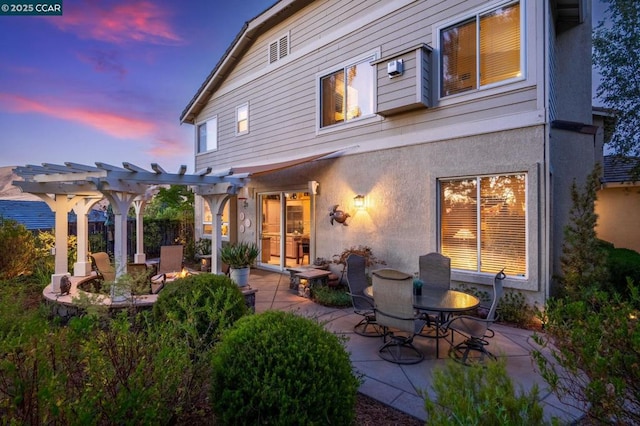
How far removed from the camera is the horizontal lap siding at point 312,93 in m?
7.82

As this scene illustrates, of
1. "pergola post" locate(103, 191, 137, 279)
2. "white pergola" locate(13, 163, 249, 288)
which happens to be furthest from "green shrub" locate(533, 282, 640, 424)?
"pergola post" locate(103, 191, 137, 279)

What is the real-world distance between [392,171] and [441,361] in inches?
196

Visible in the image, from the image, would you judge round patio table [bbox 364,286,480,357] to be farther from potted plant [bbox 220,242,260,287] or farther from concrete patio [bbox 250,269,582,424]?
potted plant [bbox 220,242,260,287]

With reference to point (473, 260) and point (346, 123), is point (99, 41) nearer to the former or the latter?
point (346, 123)

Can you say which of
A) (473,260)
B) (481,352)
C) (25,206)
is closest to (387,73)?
(473,260)

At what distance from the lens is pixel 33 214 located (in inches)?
707

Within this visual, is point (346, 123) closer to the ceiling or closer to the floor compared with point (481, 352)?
closer to the ceiling

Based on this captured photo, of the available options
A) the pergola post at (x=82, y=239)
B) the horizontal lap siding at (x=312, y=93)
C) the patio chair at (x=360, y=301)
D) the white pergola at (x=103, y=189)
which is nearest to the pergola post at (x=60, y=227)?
the white pergola at (x=103, y=189)

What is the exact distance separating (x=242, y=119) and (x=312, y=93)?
4220mm

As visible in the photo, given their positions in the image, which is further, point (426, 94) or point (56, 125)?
point (56, 125)

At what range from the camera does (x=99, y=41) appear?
36.5 ft

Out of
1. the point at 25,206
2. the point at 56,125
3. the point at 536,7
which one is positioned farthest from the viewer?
the point at 25,206

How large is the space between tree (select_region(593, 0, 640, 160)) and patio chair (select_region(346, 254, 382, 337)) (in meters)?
13.8

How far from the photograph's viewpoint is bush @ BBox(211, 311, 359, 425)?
268 centimetres
